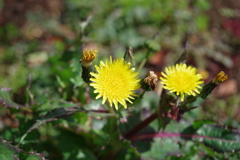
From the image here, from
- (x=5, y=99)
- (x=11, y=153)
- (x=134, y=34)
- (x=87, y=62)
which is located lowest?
(x=11, y=153)

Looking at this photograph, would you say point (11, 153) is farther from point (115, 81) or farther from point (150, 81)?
point (150, 81)

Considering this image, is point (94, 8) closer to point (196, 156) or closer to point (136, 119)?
point (136, 119)

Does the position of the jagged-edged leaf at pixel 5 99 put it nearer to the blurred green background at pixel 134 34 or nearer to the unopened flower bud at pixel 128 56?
the unopened flower bud at pixel 128 56

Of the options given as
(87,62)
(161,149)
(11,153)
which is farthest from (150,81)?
(11,153)

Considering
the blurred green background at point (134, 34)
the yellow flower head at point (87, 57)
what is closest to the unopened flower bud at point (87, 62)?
the yellow flower head at point (87, 57)

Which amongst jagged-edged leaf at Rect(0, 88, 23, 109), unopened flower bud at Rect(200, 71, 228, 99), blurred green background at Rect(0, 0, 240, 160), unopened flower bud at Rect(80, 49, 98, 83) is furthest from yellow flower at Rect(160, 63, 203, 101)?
blurred green background at Rect(0, 0, 240, 160)

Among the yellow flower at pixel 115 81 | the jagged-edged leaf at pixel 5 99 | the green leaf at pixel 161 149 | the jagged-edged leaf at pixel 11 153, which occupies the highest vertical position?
the yellow flower at pixel 115 81
